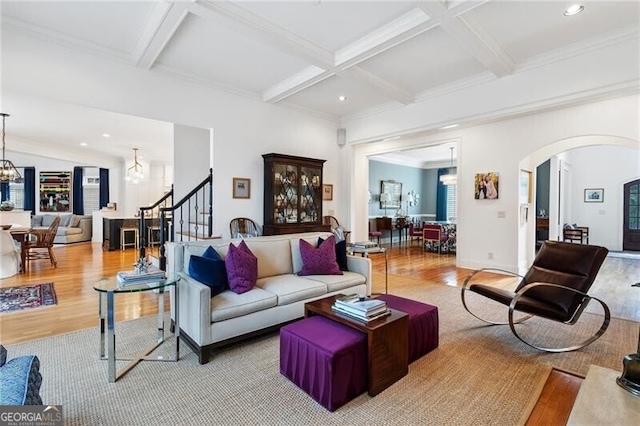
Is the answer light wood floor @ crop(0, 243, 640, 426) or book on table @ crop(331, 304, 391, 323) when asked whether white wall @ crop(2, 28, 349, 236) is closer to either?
light wood floor @ crop(0, 243, 640, 426)

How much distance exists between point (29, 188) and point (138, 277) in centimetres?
1168

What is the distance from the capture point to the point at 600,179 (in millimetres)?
9062

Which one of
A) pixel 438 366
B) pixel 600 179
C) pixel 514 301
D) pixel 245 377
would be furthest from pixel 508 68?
pixel 600 179

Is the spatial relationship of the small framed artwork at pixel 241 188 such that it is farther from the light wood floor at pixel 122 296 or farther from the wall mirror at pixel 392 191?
the wall mirror at pixel 392 191

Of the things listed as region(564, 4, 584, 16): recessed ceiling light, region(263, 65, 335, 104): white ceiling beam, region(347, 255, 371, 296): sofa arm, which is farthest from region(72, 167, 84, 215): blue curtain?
region(564, 4, 584, 16): recessed ceiling light

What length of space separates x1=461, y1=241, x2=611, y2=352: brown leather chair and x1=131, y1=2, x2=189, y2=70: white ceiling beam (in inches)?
158

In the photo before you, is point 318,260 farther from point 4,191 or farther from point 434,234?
point 4,191

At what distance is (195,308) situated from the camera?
252cm

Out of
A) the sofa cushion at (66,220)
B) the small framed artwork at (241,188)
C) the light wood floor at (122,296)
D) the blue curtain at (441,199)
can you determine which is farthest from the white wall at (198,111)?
the sofa cushion at (66,220)

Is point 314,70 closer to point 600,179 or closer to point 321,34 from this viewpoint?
point 321,34

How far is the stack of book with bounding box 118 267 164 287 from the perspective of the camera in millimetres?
2363

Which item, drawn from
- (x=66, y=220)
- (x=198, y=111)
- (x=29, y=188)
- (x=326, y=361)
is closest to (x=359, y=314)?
(x=326, y=361)

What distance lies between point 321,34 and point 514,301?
3418 mm

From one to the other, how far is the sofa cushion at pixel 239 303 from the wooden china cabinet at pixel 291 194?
8.99ft
